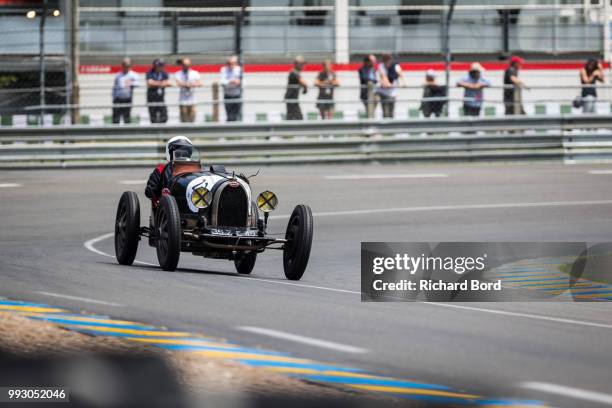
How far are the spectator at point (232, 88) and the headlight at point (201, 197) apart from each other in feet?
38.4

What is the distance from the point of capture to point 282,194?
19.7 meters

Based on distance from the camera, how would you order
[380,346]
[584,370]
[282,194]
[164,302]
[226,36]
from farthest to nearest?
[226,36]
[282,194]
[164,302]
[380,346]
[584,370]

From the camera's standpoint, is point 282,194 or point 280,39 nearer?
point 282,194

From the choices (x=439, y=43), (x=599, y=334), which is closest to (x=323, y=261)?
(x=599, y=334)

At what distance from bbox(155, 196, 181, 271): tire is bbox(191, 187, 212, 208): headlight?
0.19 metres

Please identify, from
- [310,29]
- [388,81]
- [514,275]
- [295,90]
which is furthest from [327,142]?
[514,275]

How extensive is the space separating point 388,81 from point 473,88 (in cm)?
161

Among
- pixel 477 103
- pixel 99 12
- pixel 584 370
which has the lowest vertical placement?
pixel 584 370

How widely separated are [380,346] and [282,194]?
1203 cm

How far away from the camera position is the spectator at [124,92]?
23.8 meters

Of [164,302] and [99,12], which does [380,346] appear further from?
[99,12]

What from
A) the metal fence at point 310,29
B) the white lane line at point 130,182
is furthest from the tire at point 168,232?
the metal fence at point 310,29

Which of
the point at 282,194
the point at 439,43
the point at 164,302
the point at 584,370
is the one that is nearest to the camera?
the point at 584,370

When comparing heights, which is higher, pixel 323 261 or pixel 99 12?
pixel 99 12
